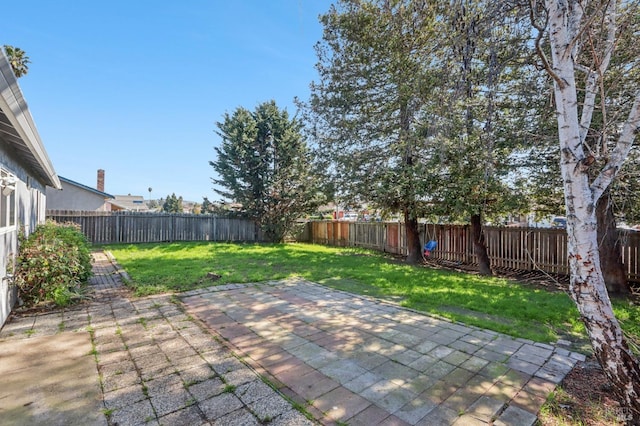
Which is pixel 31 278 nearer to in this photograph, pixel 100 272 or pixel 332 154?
pixel 100 272

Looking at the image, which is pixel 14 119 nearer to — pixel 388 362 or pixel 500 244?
pixel 388 362

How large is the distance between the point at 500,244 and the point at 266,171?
33.2 ft

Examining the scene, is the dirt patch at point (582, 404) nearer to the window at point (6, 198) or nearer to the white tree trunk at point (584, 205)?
the white tree trunk at point (584, 205)

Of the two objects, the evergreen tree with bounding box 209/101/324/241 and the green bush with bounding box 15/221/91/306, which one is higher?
the evergreen tree with bounding box 209/101/324/241

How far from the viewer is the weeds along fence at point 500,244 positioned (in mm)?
6477

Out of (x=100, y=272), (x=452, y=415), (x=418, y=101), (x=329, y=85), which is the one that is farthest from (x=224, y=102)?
(x=452, y=415)

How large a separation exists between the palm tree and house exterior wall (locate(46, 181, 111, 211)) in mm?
5875

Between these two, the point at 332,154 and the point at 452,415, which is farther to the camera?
the point at 332,154

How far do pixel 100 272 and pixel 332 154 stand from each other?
22.9ft

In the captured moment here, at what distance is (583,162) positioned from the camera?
7.63 ft

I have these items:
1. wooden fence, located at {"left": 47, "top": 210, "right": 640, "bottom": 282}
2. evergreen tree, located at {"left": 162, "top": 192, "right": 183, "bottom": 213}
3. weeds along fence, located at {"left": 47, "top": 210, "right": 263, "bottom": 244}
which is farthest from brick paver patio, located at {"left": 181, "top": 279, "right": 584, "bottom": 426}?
evergreen tree, located at {"left": 162, "top": 192, "right": 183, "bottom": 213}

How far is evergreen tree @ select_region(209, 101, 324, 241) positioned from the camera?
1416 cm

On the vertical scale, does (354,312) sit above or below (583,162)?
below

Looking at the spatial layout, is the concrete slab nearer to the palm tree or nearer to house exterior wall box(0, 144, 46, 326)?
house exterior wall box(0, 144, 46, 326)
